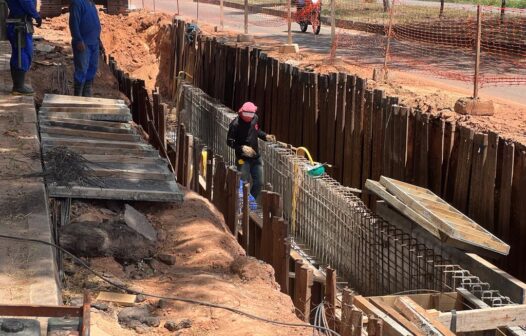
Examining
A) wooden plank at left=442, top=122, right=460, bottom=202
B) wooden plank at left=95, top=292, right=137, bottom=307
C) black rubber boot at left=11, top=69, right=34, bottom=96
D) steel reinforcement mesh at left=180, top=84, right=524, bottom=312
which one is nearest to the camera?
wooden plank at left=95, top=292, right=137, bottom=307

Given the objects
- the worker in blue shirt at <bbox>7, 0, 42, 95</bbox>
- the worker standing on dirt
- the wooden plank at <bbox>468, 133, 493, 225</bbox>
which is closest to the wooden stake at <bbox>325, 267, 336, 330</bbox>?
the wooden plank at <bbox>468, 133, 493, 225</bbox>

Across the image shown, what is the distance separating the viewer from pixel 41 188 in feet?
23.9

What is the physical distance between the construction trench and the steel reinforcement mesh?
2 cm

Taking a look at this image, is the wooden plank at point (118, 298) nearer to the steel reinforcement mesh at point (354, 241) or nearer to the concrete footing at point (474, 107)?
the steel reinforcement mesh at point (354, 241)

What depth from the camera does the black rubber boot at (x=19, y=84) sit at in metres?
11.4

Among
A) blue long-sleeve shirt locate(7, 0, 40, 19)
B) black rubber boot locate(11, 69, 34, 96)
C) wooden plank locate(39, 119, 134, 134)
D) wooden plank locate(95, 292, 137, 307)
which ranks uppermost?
blue long-sleeve shirt locate(7, 0, 40, 19)

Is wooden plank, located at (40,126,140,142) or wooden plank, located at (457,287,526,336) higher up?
wooden plank, located at (40,126,140,142)

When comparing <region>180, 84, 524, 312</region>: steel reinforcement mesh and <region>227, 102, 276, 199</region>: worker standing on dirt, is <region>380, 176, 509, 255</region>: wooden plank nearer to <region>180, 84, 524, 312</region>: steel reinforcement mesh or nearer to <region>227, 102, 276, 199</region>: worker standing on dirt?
<region>180, 84, 524, 312</region>: steel reinforcement mesh

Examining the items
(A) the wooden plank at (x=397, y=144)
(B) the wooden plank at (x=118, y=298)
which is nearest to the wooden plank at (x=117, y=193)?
(B) the wooden plank at (x=118, y=298)

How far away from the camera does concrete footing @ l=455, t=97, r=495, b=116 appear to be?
1316 centimetres

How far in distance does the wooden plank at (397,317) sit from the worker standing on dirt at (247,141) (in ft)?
15.9

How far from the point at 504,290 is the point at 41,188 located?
13.1 ft

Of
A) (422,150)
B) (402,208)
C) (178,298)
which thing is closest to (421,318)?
(178,298)

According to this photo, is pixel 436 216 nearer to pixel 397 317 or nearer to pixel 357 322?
pixel 397 317
